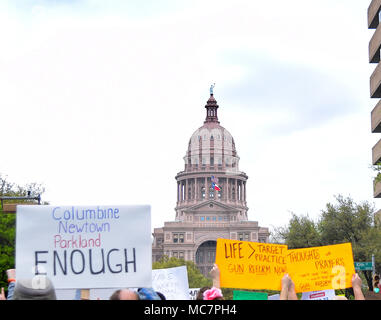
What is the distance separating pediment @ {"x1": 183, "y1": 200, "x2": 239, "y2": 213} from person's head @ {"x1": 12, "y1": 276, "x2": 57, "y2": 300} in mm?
171415

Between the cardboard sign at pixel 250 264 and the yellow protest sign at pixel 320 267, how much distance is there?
0.27m

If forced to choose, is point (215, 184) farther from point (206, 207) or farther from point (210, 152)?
point (210, 152)

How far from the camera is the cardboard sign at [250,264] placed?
10.4 meters

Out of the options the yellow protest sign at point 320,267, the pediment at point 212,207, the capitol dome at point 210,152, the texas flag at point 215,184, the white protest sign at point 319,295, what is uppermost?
the capitol dome at point 210,152

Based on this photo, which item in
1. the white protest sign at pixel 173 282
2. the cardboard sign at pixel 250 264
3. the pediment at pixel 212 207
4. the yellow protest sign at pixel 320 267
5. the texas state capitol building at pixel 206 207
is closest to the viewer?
the cardboard sign at pixel 250 264

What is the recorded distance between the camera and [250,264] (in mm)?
10633

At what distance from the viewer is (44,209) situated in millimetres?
7855

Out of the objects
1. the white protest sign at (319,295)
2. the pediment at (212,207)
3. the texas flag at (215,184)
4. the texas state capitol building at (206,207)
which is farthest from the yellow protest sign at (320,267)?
the texas flag at (215,184)

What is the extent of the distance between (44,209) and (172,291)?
631 cm

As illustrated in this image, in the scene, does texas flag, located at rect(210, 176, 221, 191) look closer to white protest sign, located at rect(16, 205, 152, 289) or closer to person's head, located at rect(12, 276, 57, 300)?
white protest sign, located at rect(16, 205, 152, 289)

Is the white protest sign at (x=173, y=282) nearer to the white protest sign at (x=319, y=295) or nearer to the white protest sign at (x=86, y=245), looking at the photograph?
the white protest sign at (x=319, y=295)

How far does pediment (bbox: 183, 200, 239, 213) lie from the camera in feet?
583

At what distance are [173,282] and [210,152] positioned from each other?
182483 millimetres
